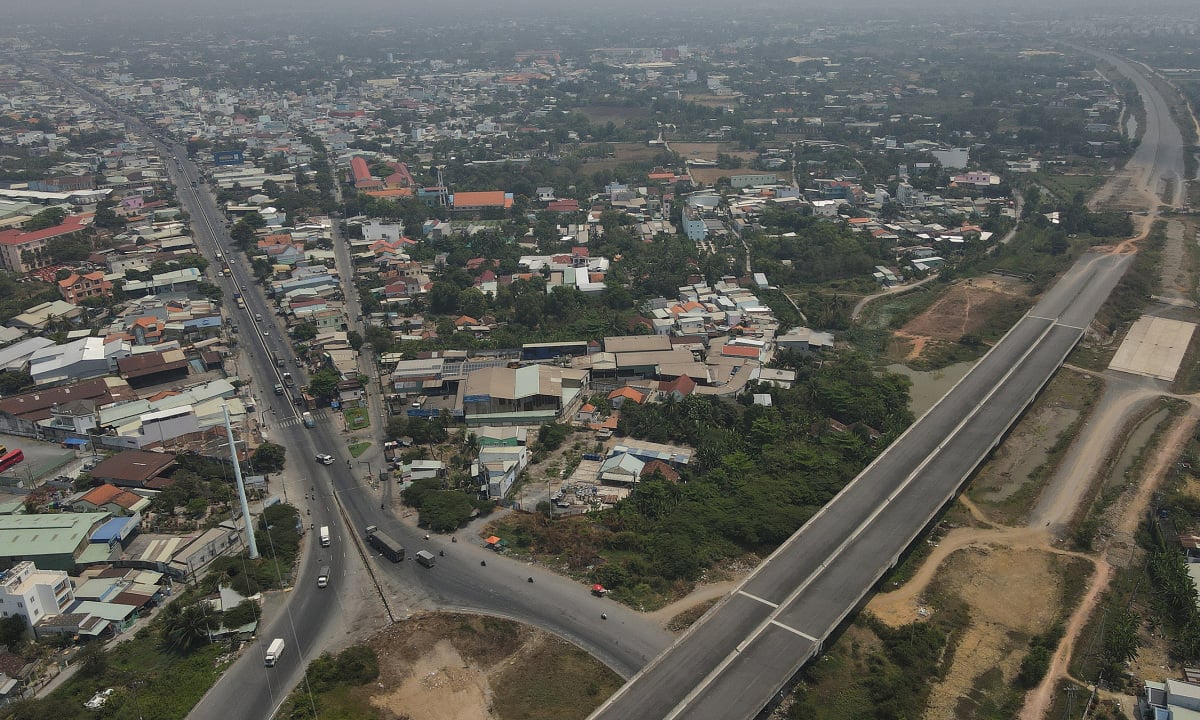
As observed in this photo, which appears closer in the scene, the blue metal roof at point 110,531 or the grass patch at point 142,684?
the grass patch at point 142,684

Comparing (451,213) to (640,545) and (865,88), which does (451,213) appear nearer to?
(640,545)

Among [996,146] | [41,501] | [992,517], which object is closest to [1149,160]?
[996,146]

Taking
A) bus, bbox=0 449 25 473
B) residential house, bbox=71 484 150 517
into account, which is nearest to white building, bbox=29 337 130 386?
bus, bbox=0 449 25 473

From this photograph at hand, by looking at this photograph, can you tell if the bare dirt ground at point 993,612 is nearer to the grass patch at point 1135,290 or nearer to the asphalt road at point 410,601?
the asphalt road at point 410,601

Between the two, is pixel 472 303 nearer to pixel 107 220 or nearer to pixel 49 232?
pixel 49 232

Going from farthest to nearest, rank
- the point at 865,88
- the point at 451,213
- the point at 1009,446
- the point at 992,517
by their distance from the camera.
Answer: the point at 865,88, the point at 451,213, the point at 1009,446, the point at 992,517

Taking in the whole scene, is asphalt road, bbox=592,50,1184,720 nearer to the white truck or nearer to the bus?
the white truck

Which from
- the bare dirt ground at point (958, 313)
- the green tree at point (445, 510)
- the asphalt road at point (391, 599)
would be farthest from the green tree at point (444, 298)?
the bare dirt ground at point (958, 313)
